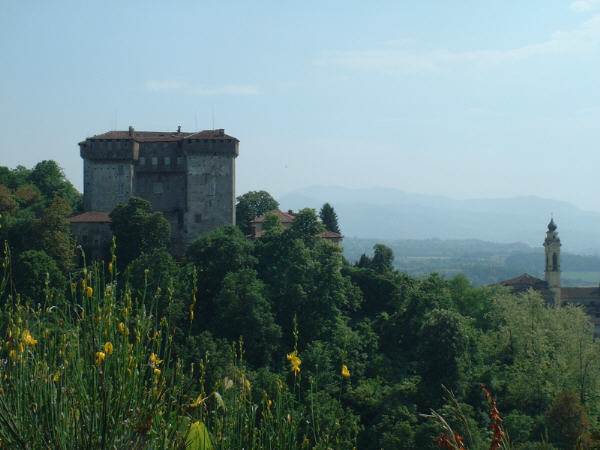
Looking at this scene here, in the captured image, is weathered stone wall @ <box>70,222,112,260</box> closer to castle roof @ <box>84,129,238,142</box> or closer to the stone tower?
castle roof @ <box>84,129,238,142</box>

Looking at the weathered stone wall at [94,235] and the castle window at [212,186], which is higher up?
the castle window at [212,186]

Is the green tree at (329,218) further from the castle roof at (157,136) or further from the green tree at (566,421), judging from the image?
the green tree at (566,421)

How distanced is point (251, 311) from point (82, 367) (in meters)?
34.9

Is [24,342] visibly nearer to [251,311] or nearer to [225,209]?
[251,311]

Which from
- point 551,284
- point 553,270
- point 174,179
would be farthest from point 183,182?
point 551,284

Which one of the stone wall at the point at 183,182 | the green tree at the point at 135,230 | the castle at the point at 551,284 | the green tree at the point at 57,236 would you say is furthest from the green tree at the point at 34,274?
the castle at the point at 551,284

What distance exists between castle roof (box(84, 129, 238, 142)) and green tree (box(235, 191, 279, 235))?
9.63m

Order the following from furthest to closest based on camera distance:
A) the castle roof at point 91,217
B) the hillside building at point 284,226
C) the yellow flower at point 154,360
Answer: the hillside building at point 284,226 → the castle roof at point 91,217 → the yellow flower at point 154,360

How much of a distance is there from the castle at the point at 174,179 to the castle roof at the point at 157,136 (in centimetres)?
7

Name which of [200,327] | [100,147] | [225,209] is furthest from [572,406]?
[100,147]

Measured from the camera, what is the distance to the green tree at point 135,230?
48.1 meters

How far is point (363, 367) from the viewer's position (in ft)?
132

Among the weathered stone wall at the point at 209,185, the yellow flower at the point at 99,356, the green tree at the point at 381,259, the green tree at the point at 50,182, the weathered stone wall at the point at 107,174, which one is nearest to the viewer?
the yellow flower at the point at 99,356

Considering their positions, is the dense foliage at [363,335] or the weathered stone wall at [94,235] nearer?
the dense foliage at [363,335]
